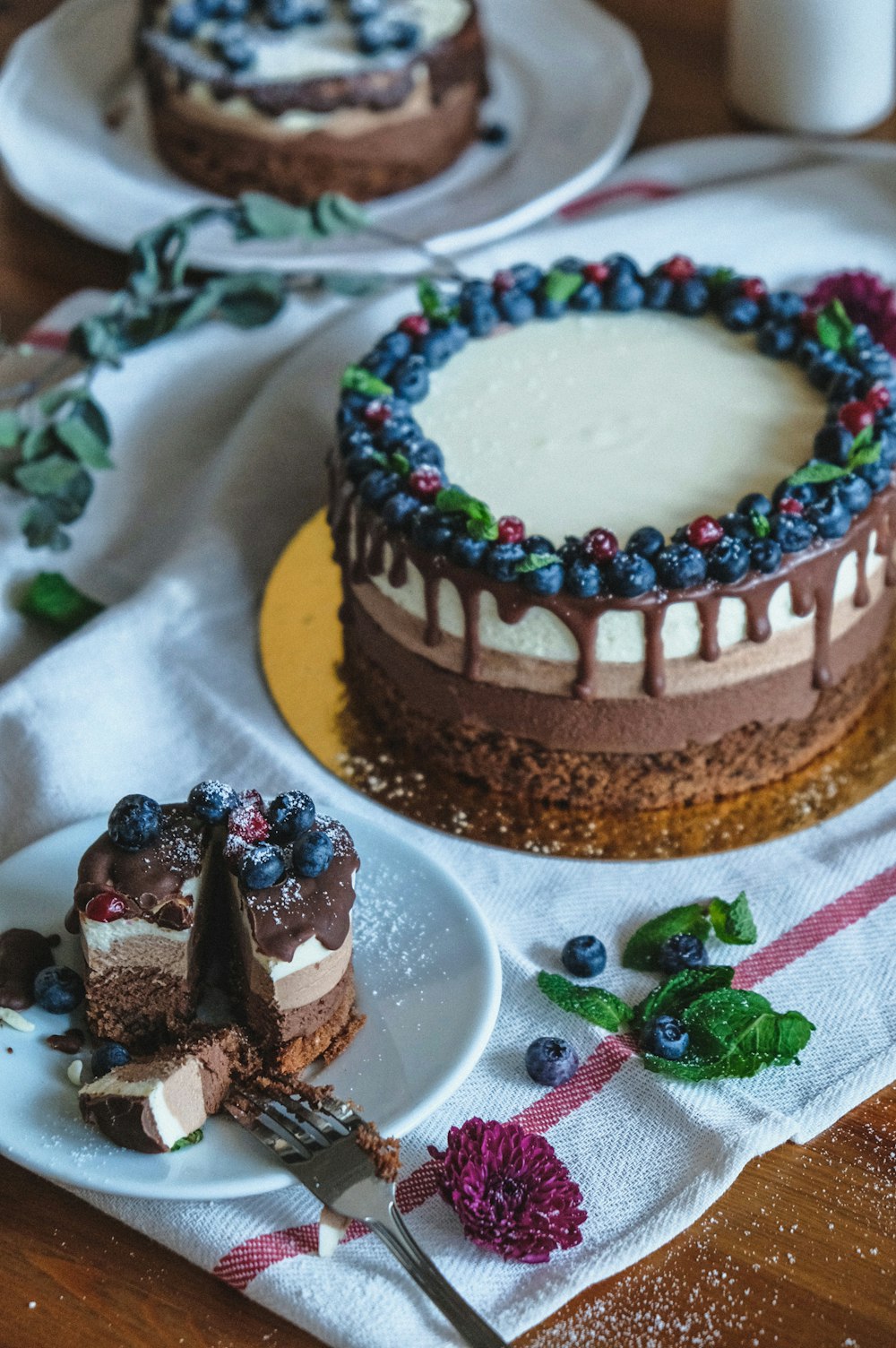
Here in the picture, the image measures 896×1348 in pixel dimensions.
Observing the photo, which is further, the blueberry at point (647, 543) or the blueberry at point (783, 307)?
the blueberry at point (783, 307)

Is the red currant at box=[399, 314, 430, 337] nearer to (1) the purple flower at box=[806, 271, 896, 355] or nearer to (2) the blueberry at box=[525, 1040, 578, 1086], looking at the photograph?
(1) the purple flower at box=[806, 271, 896, 355]

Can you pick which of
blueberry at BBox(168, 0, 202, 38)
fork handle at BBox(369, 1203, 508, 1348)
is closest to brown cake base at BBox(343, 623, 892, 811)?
fork handle at BBox(369, 1203, 508, 1348)

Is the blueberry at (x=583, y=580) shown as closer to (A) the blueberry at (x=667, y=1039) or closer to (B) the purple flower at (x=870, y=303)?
(A) the blueberry at (x=667, y=1039)

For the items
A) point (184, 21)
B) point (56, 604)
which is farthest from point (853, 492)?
point (184, 21)

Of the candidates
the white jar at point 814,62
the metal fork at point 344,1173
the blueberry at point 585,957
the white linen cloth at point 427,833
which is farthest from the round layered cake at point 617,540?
the white jar at point 814,62

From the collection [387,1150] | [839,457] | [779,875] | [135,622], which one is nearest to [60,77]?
[135,622]

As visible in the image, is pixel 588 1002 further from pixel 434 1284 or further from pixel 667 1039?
pixel 434 1284
